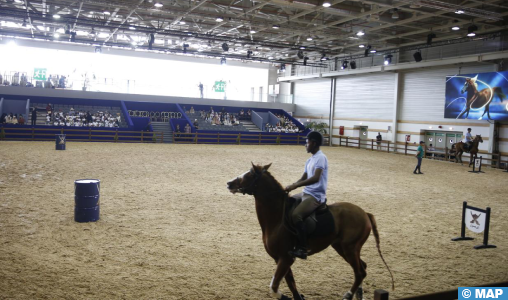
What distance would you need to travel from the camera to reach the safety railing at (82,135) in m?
26.0

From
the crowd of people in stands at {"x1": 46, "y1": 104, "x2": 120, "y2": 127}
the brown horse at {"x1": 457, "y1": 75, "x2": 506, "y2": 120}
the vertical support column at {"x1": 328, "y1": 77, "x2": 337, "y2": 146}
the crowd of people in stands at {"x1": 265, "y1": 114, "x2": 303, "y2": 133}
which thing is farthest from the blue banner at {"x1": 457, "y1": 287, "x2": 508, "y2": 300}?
the vertical support column at {"x1": 328, "y1": 77, "x2": 337, "y2": 146}

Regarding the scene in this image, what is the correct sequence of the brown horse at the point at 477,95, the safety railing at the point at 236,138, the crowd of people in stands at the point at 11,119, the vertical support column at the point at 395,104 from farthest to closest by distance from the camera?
the safety railing at the point at 236,138 < the vertical support column at the point at 395,104 < the crowd of people in stands at the point at 11,119 < the brown horse at the point at 477,95

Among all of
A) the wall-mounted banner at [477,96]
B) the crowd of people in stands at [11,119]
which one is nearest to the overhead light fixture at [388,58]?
the wall-mounted banner at [477,96]

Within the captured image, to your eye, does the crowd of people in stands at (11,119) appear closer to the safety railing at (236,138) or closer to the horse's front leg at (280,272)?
the safety railing at (236,138)

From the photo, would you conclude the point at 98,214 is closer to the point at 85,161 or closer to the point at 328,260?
the point at 328,260

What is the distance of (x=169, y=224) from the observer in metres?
8.00

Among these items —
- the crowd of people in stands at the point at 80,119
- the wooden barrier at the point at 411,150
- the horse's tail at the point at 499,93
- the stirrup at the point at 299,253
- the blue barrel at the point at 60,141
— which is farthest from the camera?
the crowd of people in stands at the point at 80,119

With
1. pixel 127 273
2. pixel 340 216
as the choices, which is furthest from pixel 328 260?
pixel 127 273

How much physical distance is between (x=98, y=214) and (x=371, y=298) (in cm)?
570

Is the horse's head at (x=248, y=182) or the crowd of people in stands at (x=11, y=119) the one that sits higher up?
the crowd of people in stands at (x=11, y=119)

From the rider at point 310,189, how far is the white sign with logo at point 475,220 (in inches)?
172

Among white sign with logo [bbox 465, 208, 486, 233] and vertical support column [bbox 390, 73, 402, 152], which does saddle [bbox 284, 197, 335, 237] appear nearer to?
white sign with logo [bbox 465, 208, 486, 233]

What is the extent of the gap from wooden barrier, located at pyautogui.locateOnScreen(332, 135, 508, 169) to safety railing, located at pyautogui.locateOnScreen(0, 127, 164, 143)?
16.0m

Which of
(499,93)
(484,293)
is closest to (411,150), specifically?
(499,93)
